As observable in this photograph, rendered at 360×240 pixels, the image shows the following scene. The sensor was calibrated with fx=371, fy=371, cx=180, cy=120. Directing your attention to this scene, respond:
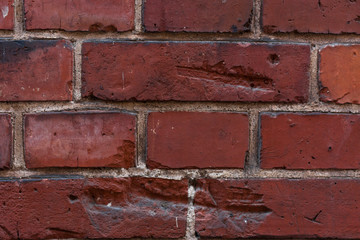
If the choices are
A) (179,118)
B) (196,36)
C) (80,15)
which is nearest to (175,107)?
(179,118)

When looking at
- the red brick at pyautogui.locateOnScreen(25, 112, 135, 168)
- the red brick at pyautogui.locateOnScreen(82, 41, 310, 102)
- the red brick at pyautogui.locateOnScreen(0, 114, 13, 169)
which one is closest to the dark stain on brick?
the red brick at pyautogui.locateOnScreen(82, 41, 310, 102)

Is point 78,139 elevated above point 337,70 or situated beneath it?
situated beneath

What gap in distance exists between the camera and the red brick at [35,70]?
2.12ft

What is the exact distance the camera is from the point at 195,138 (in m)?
0.66

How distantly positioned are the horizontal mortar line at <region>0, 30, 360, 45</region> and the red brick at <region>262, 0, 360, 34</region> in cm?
1

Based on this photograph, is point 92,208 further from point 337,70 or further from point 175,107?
point 337,70

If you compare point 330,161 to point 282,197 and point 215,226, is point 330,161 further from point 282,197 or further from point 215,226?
point 215,226

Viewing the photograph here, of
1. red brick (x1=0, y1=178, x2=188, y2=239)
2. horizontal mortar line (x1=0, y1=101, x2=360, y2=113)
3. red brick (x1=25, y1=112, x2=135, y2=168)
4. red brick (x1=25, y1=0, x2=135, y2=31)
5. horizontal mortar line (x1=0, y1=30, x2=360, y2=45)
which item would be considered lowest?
red brick (x1=0, y1=178, x2=188, y2=239)

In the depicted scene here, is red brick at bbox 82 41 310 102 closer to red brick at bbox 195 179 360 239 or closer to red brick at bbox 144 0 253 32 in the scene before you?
red brick at bbox 144 0 253 32

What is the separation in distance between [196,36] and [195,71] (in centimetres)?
6

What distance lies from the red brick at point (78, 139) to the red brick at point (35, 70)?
0.04m

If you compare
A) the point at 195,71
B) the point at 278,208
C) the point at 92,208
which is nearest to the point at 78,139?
the point at 92,208

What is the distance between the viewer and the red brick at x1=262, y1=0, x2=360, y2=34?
25.5 inches

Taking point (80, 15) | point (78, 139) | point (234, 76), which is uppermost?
point (80, 15)
